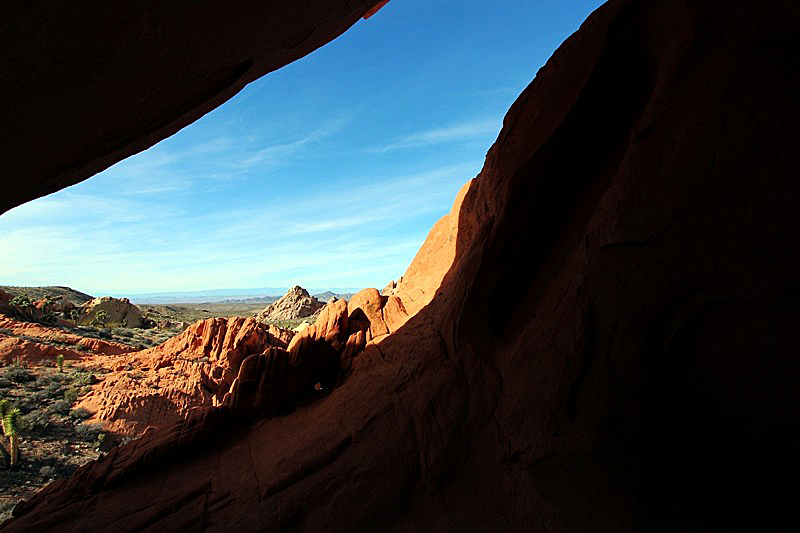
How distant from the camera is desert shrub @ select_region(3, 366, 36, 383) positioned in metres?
25.0

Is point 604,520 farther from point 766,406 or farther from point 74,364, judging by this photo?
point 74,364

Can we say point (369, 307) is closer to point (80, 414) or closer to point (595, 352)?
point (595, 352)

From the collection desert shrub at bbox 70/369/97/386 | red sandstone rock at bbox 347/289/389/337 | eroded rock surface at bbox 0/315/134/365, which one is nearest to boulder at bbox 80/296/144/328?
eroded rock surface at bbox 0/315/134/365

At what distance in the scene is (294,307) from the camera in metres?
75.1

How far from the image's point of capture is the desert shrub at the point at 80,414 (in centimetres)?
2115

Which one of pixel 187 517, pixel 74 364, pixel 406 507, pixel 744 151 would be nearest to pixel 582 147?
pixel 744 151

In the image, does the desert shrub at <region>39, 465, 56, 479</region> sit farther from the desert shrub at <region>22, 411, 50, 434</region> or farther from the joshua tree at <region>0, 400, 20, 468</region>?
the desert shrub at <region>22, 411, 50, 434</region>

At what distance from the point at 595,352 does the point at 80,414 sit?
2546 centimetres

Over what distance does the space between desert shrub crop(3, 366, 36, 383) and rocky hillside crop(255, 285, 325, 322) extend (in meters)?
45.5

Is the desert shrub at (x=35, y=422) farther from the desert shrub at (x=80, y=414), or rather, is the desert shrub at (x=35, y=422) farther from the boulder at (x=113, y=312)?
the boulder at (x=113, y=312)

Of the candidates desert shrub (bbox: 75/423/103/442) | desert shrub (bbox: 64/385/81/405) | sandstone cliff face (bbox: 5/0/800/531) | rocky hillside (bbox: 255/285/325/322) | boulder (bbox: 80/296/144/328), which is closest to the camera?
sandstone cliff face (bbox: 5/0/800/531)

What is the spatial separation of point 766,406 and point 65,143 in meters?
10.3

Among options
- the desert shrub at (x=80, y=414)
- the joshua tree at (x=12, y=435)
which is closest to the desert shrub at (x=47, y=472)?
the joshua tree at (x=12, y=435)

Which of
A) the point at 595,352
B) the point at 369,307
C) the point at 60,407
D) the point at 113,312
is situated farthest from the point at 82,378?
the point at 113,312
